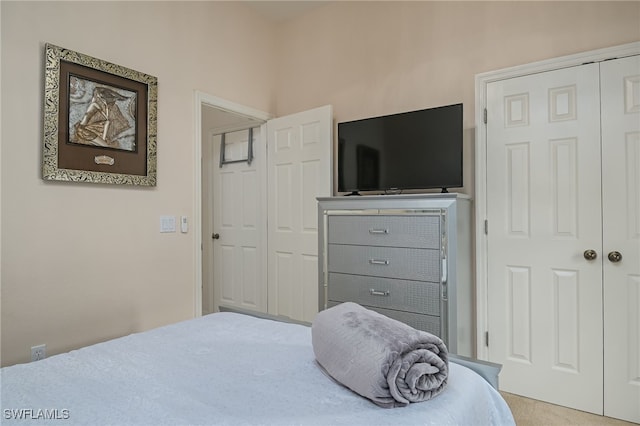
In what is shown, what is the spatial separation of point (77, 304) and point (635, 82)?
3.51 m

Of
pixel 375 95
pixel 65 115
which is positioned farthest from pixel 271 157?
pixel 65 115

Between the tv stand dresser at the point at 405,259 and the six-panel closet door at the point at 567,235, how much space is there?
276 mm

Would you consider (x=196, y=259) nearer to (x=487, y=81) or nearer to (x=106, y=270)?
(x=106, y=270)

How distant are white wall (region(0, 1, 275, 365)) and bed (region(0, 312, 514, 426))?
3.39 feet

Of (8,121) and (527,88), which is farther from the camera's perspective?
(527,88)

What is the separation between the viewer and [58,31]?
221 centimetres

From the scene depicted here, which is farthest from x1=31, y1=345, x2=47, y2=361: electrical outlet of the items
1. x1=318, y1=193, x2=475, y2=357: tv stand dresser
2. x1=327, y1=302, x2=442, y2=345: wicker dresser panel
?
x1=327, y1=302, x2=442, y2=345: wicker dresser panel

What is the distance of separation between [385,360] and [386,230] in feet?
5.16

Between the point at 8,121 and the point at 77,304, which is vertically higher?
the point at 8,121

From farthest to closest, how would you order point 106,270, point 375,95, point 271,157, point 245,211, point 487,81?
1. point 245,211
2. point 271,157
3. point 375,95
4. point 487,81
5. point 106,270

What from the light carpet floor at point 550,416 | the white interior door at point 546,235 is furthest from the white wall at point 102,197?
the light carpet floor at point 550,416

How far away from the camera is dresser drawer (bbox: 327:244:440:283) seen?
2361 mm

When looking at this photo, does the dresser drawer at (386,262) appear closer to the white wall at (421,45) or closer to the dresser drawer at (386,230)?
the dresser drawer at (386,230)

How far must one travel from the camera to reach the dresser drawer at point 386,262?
236 centimetres
